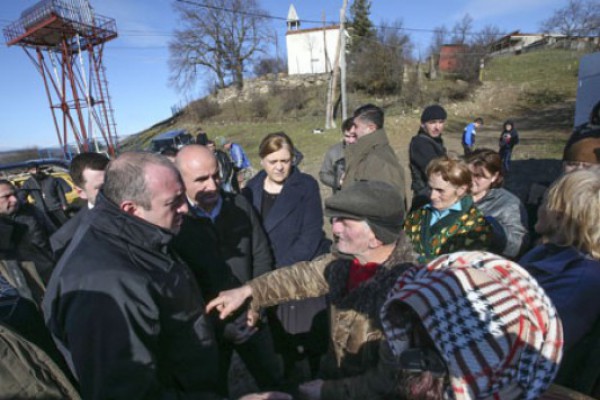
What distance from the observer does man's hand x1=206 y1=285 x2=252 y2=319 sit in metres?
1.91

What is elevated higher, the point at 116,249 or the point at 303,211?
the point at 116,249

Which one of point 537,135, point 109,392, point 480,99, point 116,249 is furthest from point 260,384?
point 480,99

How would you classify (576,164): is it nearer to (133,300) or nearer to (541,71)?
(133,300)

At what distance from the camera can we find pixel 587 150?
98.7 inches

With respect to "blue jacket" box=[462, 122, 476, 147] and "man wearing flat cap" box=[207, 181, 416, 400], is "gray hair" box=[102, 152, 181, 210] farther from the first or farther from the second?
"blue jacket" box=[462, 122, 476, 147]

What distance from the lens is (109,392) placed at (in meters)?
1.18

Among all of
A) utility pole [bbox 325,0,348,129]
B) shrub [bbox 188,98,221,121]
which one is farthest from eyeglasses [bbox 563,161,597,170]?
shrub [bbox 188,98,221,121]

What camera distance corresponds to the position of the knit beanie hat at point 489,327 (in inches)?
30.7

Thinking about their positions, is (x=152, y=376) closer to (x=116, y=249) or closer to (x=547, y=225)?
(x=116, y=249)

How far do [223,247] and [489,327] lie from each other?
6.17ft

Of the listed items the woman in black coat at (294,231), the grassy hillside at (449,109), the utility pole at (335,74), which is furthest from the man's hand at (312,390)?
the utility pole at (335,74)

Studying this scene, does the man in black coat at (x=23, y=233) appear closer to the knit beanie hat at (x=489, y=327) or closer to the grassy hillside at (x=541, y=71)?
the knit beanie hat at (x=489, y=327)

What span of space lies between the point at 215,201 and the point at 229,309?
0.76 meters

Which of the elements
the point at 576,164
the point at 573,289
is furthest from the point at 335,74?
the point at 573,289
